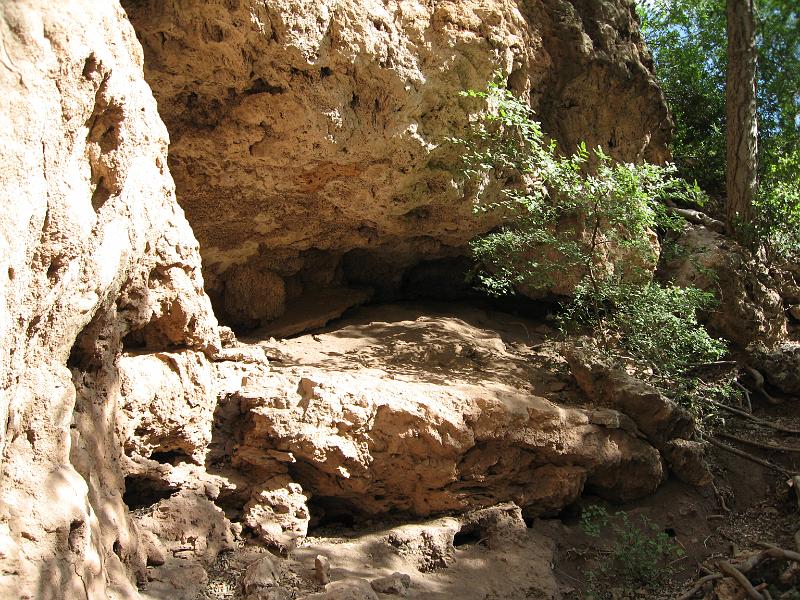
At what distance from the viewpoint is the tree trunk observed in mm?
7809

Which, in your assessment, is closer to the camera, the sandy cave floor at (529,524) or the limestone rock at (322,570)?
the limestone rock at (322,570)

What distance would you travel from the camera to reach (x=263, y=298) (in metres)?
6.69

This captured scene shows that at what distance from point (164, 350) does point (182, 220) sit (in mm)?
769

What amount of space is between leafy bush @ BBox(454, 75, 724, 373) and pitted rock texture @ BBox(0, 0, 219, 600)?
10.4 feet

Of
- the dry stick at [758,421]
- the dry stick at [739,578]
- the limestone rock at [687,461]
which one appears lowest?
the dry stick at [739,578]

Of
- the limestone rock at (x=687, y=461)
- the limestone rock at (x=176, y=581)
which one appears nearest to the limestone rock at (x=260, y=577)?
the limestone rock at (x=176, y=581)

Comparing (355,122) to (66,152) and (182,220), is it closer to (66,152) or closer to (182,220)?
(182,220)

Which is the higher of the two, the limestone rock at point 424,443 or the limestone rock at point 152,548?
the limestone rock at point 424,443

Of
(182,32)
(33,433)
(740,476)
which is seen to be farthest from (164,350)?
(740,476)

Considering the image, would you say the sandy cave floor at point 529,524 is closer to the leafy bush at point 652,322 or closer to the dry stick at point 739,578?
the dry stick at point 739,578

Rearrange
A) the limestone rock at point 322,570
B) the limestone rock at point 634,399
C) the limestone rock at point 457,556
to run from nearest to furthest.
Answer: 1. the limestone rock at point 322,570
2. the limestone rock at point 457,556
3. the limestone rock at point 634,399

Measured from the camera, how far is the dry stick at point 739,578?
4.05 m

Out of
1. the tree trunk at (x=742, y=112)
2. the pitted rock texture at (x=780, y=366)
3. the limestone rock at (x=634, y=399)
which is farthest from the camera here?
the tree trunk at (x=742, y=112)

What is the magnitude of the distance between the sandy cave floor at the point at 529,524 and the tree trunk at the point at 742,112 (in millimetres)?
2239
